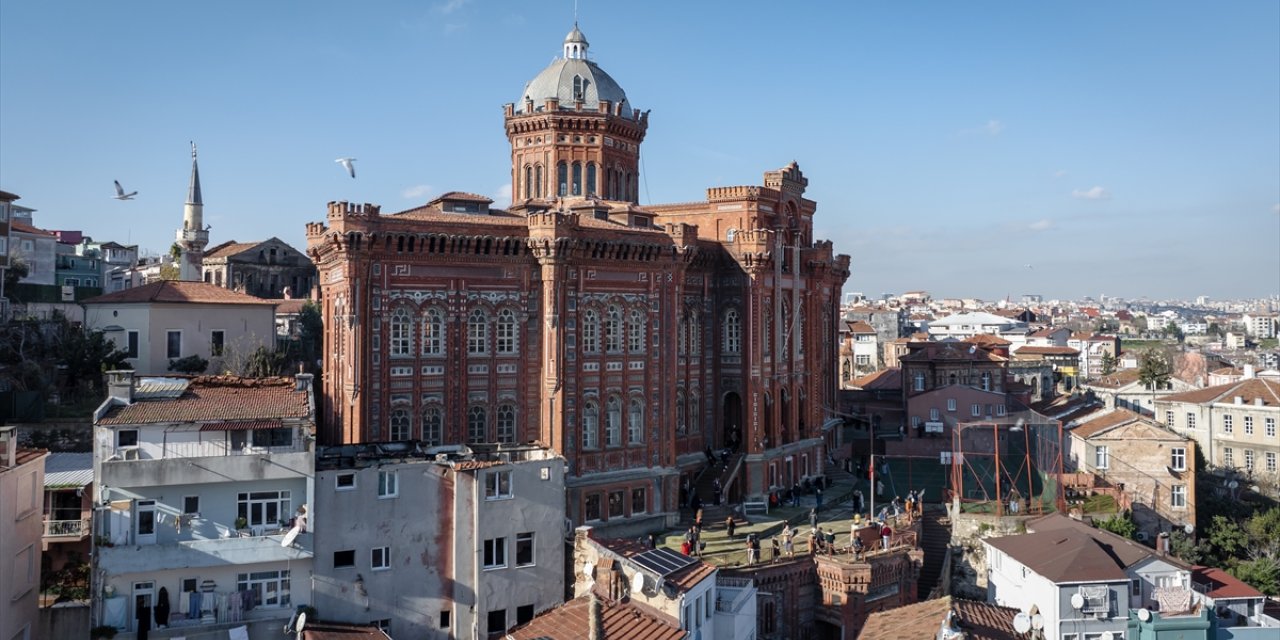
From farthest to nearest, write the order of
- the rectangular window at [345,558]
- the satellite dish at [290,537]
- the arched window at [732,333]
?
the arched window at [732,333]
the rectangular window at [345,558]
the satellite dish at [290,537]

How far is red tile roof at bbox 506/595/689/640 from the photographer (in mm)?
26297

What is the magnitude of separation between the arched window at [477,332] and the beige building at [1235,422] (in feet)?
159

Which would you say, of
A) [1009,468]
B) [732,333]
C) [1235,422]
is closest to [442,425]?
[732,333]

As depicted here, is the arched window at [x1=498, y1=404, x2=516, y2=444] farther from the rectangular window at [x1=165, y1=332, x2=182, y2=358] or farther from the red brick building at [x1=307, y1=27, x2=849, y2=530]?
the rectangular window at [x1=165, y1=332, x2=182, y2=358]

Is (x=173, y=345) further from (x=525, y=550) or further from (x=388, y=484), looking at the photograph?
(x=525, y=550)

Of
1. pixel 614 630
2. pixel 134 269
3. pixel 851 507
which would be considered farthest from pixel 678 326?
pixel 134 269

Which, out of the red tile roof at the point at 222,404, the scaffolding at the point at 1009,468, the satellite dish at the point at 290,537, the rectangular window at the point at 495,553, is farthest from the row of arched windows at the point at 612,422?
the scaffolding at the point at 1009,468

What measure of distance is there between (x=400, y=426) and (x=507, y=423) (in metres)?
4.37

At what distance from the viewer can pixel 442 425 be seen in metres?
38.9

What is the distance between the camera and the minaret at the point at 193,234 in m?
68.9

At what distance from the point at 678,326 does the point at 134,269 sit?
5347 centimetres

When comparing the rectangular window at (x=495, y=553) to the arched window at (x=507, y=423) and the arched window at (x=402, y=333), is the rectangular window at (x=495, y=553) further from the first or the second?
the arched window at (x=402, y=333)

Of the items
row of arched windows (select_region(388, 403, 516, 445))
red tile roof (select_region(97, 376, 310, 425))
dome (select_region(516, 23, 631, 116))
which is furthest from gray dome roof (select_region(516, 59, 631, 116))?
red tile roof (select_region(97, 376, 310, 425))

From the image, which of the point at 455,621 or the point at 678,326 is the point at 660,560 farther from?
the point at 678,326
